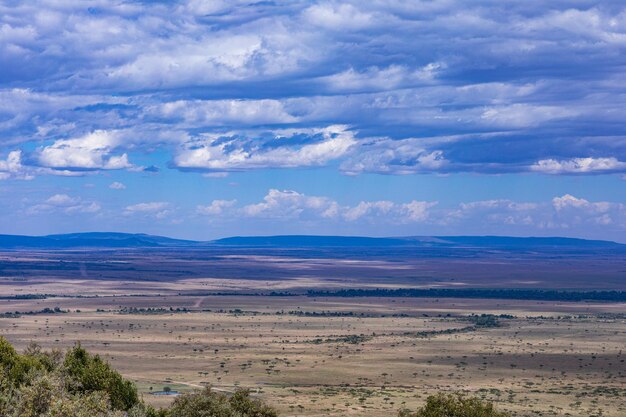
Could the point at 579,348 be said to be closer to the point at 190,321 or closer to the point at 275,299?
the point at 190,321

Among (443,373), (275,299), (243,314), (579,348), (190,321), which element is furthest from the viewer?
(275,299)

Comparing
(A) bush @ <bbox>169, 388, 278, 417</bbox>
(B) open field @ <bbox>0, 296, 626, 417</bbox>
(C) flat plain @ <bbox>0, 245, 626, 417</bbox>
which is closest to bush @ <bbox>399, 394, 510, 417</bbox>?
(A) bush @ <bbox>169, 388, 278, 417</bbox>

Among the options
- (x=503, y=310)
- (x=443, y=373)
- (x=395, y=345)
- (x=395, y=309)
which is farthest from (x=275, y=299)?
(x=443, y=373)

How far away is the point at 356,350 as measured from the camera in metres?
94.3

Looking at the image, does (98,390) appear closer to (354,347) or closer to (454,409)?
(454,409)

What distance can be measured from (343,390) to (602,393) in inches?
734

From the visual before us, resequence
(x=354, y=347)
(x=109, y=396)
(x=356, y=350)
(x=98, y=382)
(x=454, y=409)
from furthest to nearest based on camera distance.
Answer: (x=354, y=347)
(x=356, y=350)
(x=98, y=382)
(x=109, y=396)
(x=454, y=409)

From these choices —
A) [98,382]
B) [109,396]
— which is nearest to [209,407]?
[109,396]

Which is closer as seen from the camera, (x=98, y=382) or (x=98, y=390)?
(x=98, y=390)

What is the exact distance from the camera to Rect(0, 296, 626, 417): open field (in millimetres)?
65875

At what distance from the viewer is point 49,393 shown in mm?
25312

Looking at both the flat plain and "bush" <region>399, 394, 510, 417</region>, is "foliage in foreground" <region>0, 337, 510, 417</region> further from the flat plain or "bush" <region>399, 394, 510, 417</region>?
the flat plain

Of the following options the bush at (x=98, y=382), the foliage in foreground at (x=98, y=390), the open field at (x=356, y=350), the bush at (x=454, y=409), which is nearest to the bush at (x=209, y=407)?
the foliage in foreground at (x=98, y=390)

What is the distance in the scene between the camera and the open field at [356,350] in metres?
65.9
